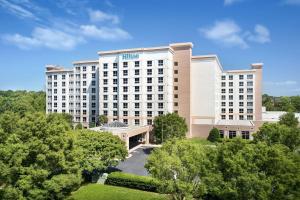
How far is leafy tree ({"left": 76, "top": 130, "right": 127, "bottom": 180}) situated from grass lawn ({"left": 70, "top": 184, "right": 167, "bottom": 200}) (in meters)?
2.39

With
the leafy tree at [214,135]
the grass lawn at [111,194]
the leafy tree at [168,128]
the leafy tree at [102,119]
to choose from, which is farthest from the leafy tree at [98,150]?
the leafy tree at [214,135]

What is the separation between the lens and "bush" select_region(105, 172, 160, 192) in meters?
27.3

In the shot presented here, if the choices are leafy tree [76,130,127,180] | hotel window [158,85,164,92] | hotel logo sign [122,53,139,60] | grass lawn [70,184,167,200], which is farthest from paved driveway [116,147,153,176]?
hotel logo sign [122,53,139,60]

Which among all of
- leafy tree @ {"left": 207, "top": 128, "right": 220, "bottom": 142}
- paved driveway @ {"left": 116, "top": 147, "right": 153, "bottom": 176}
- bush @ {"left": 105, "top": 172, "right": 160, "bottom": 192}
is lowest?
paved driveway @ {"left": 116, "top": 147, "right": 153, "bottom": 176}

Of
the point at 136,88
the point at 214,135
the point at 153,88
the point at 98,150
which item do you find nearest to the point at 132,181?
the point at 98,150

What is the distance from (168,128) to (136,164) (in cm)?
1163

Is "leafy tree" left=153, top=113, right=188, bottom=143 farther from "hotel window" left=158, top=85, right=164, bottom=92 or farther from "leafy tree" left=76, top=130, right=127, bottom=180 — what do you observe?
"leafy tree" left=76, top=130, right=127, bottom=180

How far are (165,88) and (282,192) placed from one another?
43.1 meters

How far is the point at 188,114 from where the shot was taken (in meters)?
59.0

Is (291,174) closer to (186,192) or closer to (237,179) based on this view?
(237,179)

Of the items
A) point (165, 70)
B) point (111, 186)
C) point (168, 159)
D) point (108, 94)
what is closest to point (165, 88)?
point (165, 70)

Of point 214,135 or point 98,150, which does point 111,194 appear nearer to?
point 98,150

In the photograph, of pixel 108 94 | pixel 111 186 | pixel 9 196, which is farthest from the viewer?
pixel 108 94

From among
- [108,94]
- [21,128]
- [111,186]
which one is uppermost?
[108,94]
